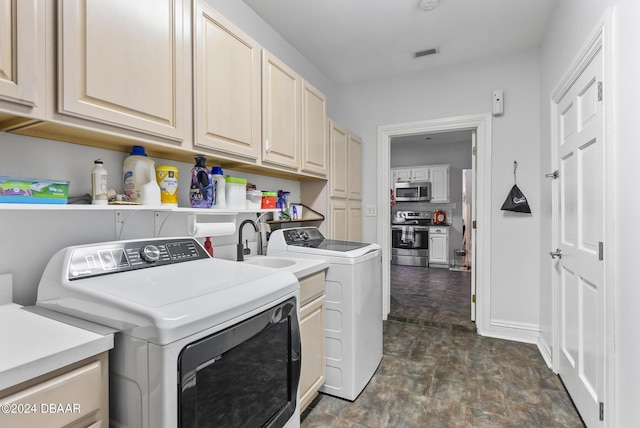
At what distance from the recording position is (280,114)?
2068mm

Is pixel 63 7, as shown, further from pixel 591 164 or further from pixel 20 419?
pixel 591 164

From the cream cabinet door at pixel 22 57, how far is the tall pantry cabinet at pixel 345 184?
2.09 meters

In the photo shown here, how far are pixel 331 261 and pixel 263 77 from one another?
1178mm

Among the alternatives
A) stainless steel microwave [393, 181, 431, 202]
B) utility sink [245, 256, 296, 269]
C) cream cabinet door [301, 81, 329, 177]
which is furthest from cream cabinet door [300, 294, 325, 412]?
stainless steel microwave [393, 181, 431, 202]

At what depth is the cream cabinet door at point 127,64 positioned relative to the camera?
100 centimetres

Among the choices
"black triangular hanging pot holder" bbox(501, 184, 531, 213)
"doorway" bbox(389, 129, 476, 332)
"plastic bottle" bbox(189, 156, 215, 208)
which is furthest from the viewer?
"doorway" bbox(389, 129, 476, 332)

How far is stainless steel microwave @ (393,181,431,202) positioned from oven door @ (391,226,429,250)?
60cm

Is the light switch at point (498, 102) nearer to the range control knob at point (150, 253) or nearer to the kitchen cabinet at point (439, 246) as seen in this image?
the range control knob at point (150, 253)

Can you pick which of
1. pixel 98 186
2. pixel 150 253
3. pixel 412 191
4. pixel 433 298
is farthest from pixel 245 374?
pixel 412 191

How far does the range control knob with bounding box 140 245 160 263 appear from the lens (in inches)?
51.3

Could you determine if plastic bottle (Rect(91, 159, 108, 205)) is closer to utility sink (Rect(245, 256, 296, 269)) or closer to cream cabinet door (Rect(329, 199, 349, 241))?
utility sink (Rect(245, 256, 296, 269))

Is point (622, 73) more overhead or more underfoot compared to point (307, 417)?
more overhead

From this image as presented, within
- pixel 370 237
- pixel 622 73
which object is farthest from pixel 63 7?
pixel 370 237

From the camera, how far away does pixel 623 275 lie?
51.9 inches
